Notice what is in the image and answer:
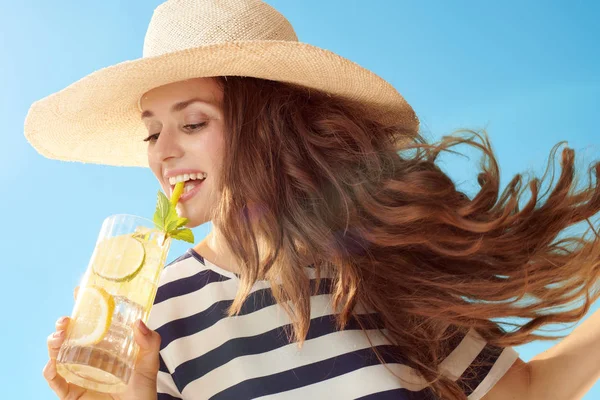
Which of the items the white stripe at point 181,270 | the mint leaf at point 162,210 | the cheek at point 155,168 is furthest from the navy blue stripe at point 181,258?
the mint leaf at point 162,210

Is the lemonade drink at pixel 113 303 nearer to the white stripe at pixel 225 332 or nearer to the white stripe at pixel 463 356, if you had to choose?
the white stripe at pixel 225 332

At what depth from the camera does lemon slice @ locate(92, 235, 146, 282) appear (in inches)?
74.7

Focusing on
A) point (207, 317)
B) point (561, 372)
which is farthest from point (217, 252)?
point (561, 372)

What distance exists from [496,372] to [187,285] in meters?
1.18

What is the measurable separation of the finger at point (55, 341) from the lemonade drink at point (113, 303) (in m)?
0.01

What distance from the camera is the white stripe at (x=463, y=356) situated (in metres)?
2.50

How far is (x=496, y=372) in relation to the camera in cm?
252

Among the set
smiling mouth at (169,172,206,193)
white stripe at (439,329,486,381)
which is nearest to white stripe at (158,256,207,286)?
smiling mouth at (169,172,206,193)

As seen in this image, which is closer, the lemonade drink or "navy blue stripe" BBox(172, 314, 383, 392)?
the lemonade drink

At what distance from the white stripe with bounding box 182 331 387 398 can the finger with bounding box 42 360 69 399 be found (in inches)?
18.5

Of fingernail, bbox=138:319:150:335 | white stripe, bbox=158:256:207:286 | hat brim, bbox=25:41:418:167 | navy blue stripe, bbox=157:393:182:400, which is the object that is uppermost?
hat brim, bbox=25:41:418:167

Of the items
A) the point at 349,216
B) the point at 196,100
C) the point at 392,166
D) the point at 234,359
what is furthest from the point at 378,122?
the point at 234,359

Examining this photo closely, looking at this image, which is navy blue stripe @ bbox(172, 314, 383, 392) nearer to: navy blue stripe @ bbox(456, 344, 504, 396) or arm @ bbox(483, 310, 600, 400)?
navy blue stripe @ bbox(456, 344, 504, 396)

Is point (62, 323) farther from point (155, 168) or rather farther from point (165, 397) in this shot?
point (155, 168)
